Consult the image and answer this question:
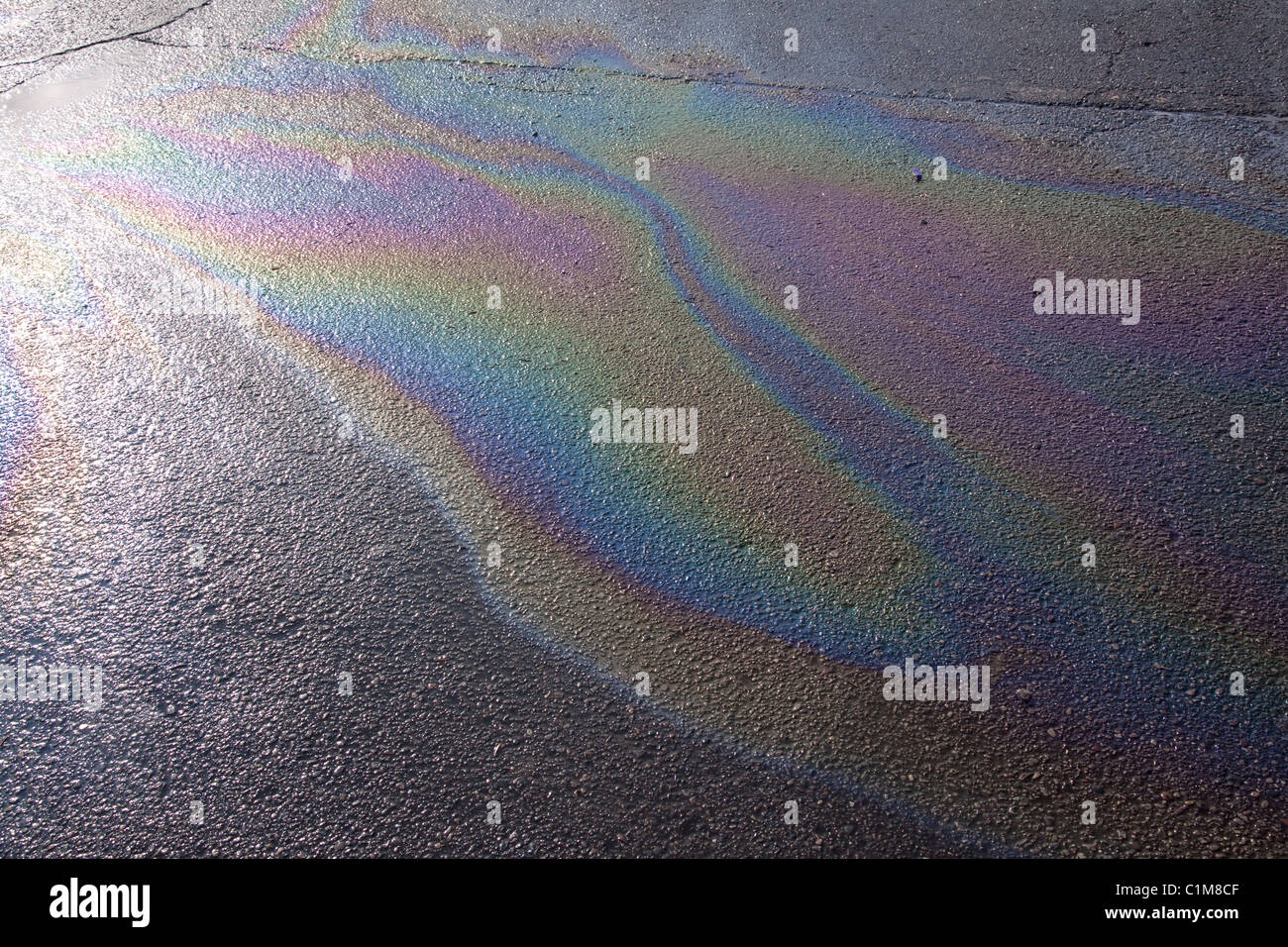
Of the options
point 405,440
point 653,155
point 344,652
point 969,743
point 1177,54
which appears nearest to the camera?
point 969,743

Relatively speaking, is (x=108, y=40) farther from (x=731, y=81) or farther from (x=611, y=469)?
(x=611, y=469)

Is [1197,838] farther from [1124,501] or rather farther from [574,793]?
[574,793]

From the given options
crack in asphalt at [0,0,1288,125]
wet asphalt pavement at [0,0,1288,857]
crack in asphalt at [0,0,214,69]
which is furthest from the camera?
crack in asphalt at [0,0,214,69]

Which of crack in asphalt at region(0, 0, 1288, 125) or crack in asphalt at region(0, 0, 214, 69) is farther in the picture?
crack in asphalt at region(0, 0, 214, 69)

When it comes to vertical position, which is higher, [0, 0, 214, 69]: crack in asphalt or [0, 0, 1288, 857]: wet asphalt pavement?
[0, 0, 214, 69]: crack in asphalt

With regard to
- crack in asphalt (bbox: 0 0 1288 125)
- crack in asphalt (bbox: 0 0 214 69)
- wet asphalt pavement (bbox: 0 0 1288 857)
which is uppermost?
crack in asphalt (bbox: 0 0 214 69)

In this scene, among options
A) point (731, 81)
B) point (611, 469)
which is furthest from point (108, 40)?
point (611, 469)

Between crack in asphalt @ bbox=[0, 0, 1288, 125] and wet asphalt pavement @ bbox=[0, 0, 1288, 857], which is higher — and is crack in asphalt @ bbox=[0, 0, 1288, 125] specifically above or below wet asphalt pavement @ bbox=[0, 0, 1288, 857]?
above

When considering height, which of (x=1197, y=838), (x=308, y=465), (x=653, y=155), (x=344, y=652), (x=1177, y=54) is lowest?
(x=1197, y=838)

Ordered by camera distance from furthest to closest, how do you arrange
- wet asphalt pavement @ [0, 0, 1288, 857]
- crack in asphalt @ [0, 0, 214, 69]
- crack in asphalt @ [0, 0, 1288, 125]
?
crack in asphalt @ [0, 0, 214, 69]
crack in asphalt @ [0, 0, 1288, 125]
wet asphalt pavement @ [0, 0, 1288, 857]

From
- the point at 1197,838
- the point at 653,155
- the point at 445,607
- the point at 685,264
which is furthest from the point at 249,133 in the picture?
the point at 1197,838

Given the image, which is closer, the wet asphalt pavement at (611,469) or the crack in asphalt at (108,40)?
the wet asphalt pavement at (611,469)
